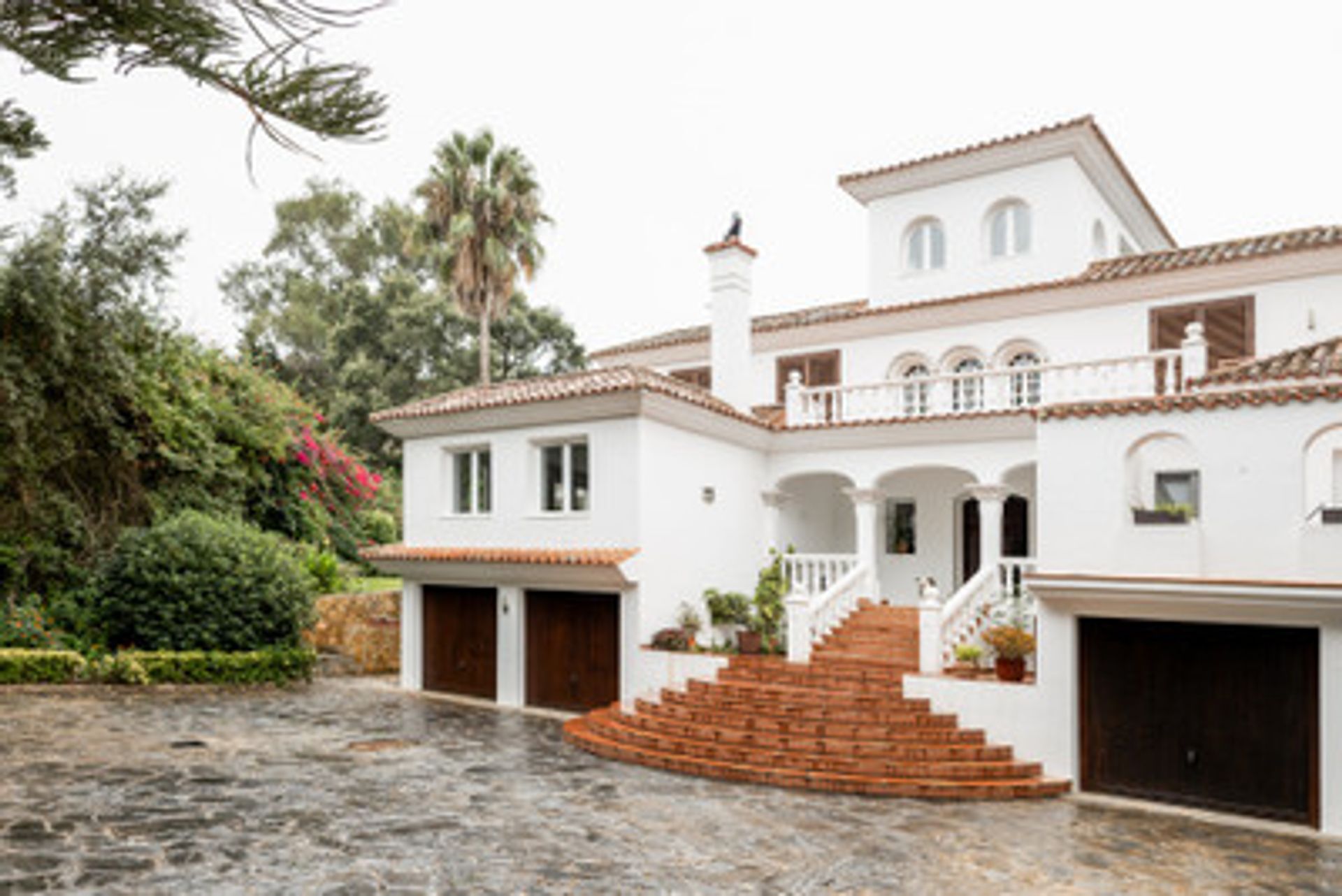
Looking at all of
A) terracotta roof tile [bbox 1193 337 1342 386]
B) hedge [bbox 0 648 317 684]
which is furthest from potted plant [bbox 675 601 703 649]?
terracotta roof tile [bbox 1193 337 1342 386]

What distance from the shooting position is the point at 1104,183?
71.5 ft

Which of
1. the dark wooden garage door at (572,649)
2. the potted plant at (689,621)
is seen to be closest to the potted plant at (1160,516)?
the potted plant at (689,621)

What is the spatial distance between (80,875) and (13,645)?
11.9 m

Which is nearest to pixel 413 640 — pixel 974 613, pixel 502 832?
pixel 502 832

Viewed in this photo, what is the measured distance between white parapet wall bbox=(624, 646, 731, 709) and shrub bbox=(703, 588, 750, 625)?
4.79 ft

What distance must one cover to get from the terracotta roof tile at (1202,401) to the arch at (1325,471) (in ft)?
13.7

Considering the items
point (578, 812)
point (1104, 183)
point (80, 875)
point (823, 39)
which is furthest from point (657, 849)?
point (1104, 183)

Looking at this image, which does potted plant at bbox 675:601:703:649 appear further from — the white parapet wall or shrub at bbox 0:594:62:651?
shrub at bbox 0:594:62:651

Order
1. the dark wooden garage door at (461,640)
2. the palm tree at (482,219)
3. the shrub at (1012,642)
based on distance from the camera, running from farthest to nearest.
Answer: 1. the palm tree at (482,219)
2. the dark wooden garage door at (461,640)
3. the shrub at (1012,642)

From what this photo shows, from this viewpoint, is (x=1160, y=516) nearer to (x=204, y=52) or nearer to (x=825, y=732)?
(x=825, y=732)

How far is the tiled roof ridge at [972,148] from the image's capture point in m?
19.9

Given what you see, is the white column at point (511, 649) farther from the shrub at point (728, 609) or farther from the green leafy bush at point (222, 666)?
the green leafy bush at point (222, 666)

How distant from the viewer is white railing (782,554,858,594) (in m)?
17.5

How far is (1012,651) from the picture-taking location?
13.4 meters
